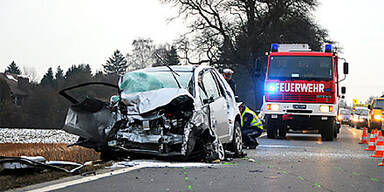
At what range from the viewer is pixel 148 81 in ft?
32.4

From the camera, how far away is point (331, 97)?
1950cm

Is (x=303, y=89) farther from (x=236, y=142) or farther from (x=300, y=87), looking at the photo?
(x=236, y=142)

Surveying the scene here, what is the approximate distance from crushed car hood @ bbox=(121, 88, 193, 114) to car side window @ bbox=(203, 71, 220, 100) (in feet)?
3.65

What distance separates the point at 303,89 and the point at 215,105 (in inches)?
384

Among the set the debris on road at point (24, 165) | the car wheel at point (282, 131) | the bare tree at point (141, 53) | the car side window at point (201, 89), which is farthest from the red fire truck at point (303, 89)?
the bare tree at point (141, 53)

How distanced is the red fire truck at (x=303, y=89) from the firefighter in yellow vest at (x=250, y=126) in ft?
19.4

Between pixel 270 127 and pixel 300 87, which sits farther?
pixel 270 127

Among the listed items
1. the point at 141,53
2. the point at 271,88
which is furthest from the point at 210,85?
the point at 141,53

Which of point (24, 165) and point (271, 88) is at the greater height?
point (271, 88)

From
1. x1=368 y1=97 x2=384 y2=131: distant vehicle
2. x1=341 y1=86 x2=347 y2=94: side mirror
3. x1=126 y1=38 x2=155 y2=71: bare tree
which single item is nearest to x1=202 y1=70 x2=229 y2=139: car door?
x1=341 y1=86 x2=347 y2=94: side mirror

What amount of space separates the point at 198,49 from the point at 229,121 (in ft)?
97.7

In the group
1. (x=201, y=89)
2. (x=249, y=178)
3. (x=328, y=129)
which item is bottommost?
(x=249, y=178)

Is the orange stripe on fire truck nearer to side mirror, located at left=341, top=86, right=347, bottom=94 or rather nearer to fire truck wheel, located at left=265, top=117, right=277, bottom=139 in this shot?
fire truck wheel, located at left=265, top=117, right=277, bottom=139

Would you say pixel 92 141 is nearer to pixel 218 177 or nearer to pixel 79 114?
pixel 79 114
